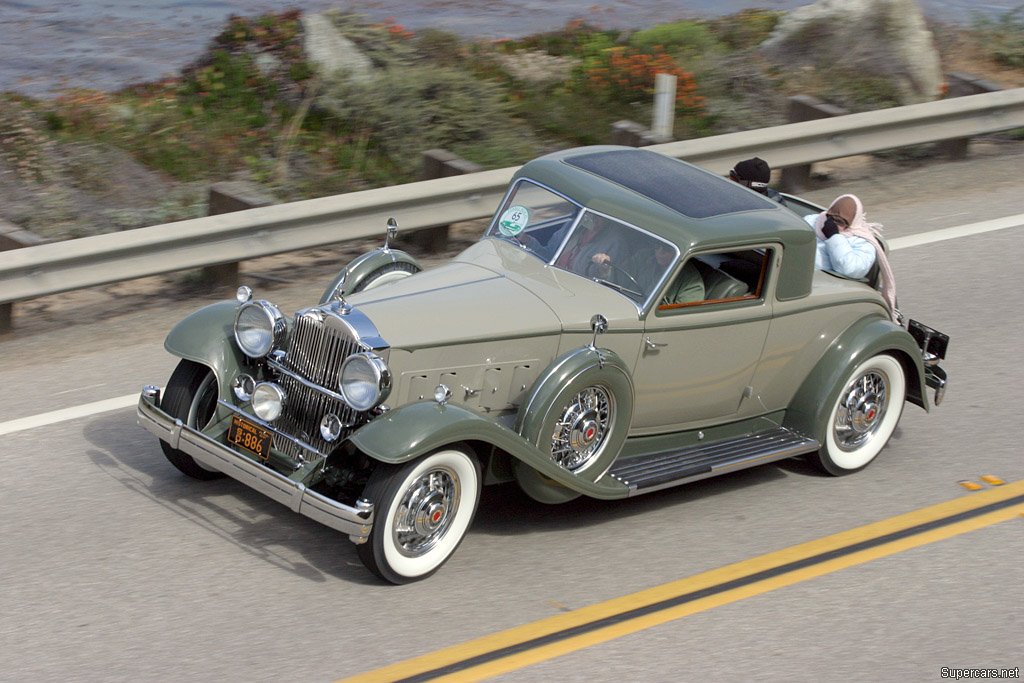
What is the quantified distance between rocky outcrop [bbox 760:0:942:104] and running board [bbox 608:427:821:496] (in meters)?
7.56

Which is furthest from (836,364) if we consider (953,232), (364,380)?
(953,232)

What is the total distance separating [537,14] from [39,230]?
38.9 ft

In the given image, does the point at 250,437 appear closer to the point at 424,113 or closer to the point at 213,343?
the point at 213,343

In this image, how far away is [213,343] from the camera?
5.88 metres

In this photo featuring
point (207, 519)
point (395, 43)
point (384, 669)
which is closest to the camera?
point (384, 669)

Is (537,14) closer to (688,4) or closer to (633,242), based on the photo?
(688,4)

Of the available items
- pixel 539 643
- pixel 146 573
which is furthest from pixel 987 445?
pixel 146 573

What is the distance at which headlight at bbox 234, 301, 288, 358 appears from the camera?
573 centimetres

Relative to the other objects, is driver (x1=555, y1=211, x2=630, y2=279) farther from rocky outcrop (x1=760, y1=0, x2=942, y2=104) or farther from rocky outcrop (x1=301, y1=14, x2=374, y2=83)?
rocky outcrop (x1=760, y1=0, x2=942, y2=104)

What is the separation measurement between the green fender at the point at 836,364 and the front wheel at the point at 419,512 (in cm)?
211

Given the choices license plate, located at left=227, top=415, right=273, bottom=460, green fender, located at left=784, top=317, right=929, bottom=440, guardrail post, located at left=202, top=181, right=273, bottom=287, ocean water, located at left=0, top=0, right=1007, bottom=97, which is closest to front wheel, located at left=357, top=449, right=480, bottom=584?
license plate, located at left=227, top=415, right=273, bottom=460

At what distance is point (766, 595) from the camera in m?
5.38

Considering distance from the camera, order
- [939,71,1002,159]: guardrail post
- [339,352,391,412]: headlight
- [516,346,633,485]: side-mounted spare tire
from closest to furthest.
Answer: [339,352,391,412]: headlight
[516,346,633,485]: side-mounted spare tire
[939,71,1002,159]: guardrail post

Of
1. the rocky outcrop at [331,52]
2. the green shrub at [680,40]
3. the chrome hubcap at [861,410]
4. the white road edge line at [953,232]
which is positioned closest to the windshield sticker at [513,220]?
the chrome hubcap at [861,410]
